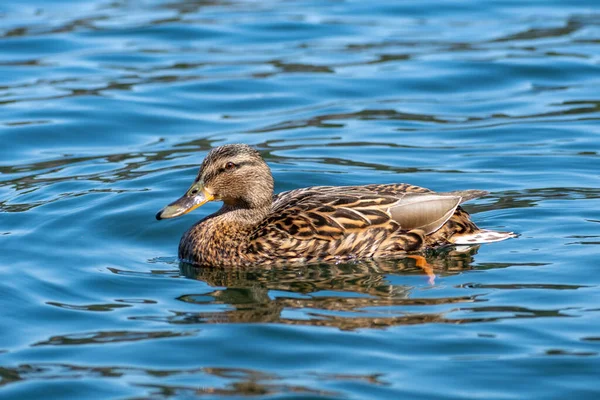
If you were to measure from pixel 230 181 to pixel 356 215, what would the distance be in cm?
114

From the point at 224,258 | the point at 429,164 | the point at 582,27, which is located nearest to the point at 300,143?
the point at 429,164

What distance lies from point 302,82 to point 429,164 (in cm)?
455

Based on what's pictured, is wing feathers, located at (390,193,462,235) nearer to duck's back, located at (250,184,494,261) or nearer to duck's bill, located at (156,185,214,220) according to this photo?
duck's back, located at (250,184,494,261)

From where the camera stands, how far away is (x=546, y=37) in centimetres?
1888

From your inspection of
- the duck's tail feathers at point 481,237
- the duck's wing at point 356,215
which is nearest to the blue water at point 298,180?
the duck's tail feathers at point 481,237

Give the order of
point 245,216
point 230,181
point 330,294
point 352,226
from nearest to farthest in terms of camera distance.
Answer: point 330,294
point 352,226
point 230,181
point 245,216

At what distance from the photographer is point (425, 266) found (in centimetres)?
951

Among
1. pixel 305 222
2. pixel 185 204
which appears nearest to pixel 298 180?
pixel 305 222

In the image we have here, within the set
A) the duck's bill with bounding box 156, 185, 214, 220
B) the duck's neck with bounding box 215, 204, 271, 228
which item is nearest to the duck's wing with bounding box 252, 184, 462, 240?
the duck's neck with bounding box 215, 204, 271, 228

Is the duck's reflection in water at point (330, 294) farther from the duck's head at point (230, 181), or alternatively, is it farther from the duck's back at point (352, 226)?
the duck's head at point (230, 181)

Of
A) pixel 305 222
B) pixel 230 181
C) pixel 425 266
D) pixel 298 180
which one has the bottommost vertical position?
pixel 425 266

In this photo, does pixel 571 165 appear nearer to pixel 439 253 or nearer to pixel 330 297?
pixel 439 253

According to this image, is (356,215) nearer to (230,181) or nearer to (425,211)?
(425,211)

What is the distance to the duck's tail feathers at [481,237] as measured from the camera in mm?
9891
